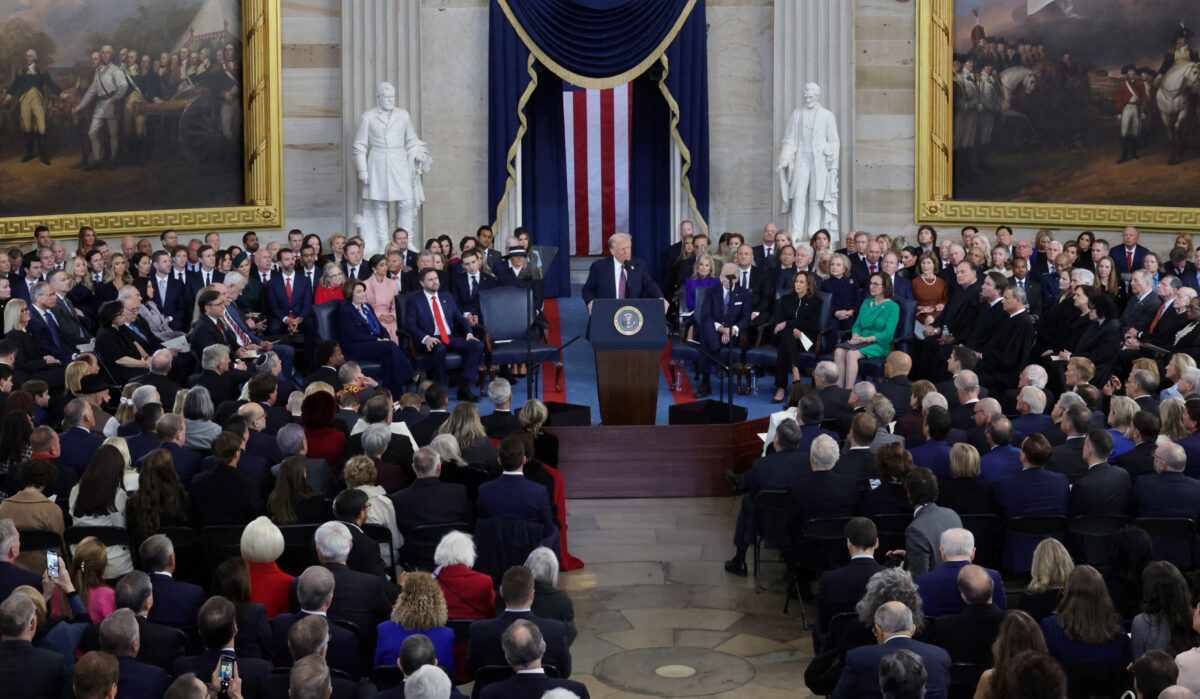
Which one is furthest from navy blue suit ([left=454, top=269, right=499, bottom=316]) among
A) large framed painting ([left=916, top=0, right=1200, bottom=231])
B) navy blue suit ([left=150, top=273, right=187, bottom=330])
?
large framed painting ([left=916, top=0, right=1200, bottom=231])

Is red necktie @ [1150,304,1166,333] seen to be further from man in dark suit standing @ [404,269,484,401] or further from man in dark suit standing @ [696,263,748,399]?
man in dark suit standing @ [404,269,484,401]

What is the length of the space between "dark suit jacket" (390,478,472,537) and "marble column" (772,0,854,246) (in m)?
10.3

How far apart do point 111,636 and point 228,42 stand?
1258 centimetres

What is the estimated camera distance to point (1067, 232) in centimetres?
1806

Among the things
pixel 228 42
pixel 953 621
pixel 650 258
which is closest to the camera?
pixel 953 621

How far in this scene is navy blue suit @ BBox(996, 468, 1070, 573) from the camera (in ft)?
28.2

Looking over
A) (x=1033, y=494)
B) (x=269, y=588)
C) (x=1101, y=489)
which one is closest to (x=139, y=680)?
(x=269, y=588)

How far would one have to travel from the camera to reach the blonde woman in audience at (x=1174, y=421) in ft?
30.7

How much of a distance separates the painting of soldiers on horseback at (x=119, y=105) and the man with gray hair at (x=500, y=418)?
7763mm

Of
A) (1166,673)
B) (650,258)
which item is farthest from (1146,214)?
(1166,673)

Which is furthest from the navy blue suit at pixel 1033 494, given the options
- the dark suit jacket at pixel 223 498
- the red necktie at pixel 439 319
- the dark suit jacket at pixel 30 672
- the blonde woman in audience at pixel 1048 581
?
the red necktie at pixel 439 319

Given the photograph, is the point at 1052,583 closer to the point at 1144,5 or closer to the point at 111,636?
the point at 111,636

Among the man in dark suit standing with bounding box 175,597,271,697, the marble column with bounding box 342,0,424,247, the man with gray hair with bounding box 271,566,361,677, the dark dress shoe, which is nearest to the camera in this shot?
the man in dark suit standing with bounding box 175,597,271,697

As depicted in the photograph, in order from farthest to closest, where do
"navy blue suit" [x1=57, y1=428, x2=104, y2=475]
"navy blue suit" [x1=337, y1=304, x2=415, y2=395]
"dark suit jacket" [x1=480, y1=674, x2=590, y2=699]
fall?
1. "navy blue suit" [x1=337, y1=304, x2=415, y2=395]
2. "navy blue suit" [x1=57, y1=428, x2=104, y2=475]
3. "dark suit jacket" [x1=480, y1=674, x2=590, y2=699]
